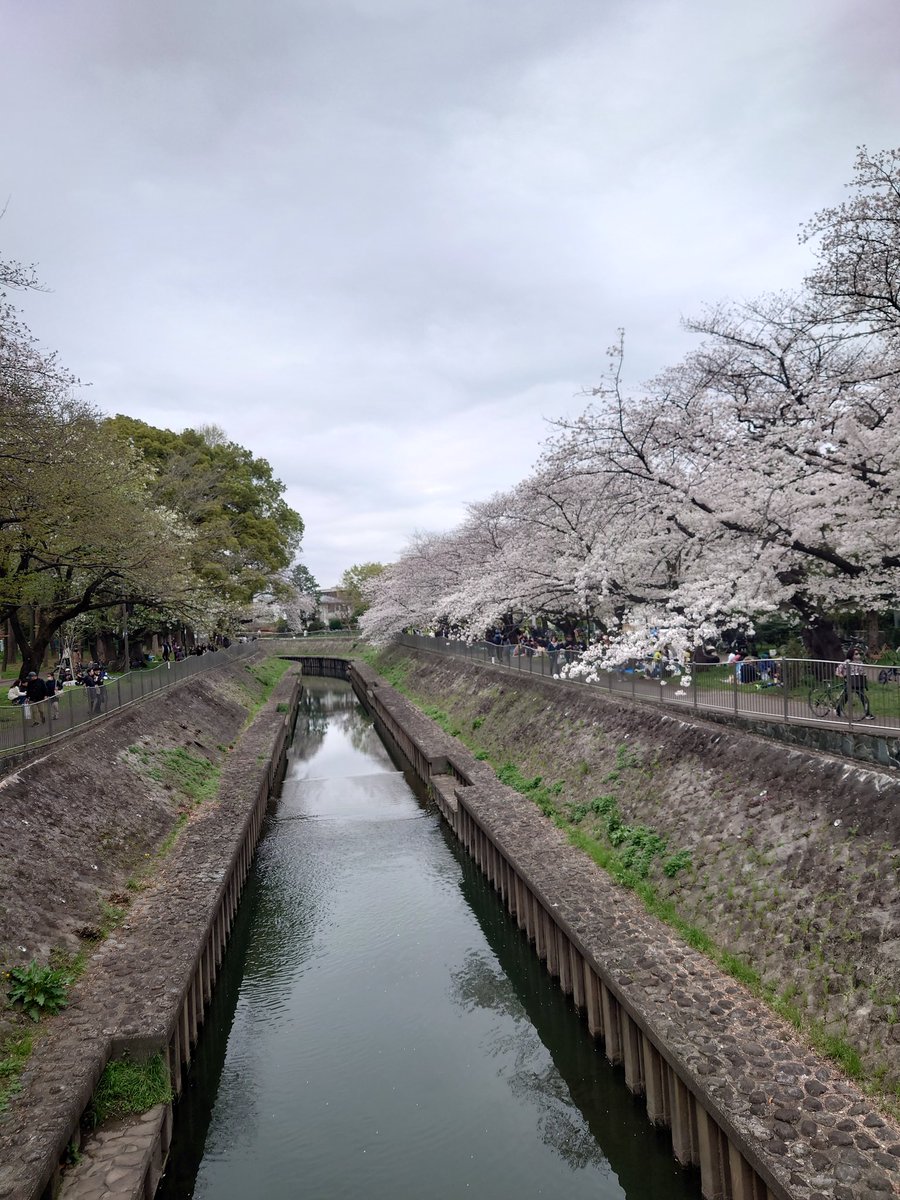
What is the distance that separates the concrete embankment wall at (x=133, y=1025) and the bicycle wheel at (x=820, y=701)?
1025cm

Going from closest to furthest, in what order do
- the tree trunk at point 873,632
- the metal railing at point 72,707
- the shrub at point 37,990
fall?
the shrub at point 37,990
the metal railing at point 72,707
the tree trunk at point 873,632

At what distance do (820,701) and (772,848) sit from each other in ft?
8.84

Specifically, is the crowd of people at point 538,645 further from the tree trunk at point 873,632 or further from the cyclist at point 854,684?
the cyclist at point 854,684

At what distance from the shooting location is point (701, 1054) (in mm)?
7785

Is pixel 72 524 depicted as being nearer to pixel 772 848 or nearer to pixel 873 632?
pixel 772 848

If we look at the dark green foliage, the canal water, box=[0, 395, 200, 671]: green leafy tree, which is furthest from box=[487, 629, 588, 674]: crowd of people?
the dark green foliage

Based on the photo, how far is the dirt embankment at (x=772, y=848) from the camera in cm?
786

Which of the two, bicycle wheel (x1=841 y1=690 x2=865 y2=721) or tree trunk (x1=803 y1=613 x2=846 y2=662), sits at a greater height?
tree trunk (x1=803 y1=613 x2=846 y2=662)

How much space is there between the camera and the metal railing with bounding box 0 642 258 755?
14305 mm

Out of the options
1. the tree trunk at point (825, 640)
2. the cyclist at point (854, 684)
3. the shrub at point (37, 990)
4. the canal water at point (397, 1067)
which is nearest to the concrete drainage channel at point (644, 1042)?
the canal water at point (397, 1067)

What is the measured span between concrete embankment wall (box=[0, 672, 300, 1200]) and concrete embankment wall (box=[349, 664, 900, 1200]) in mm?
5563

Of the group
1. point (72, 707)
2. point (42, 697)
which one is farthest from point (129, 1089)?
point (42, 697)

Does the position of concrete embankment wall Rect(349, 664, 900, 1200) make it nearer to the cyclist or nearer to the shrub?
the cyclist

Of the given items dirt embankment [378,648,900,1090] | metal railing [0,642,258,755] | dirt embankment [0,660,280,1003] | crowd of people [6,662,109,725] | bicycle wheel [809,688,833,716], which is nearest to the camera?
dirt embankment [378,648,900,1090]
